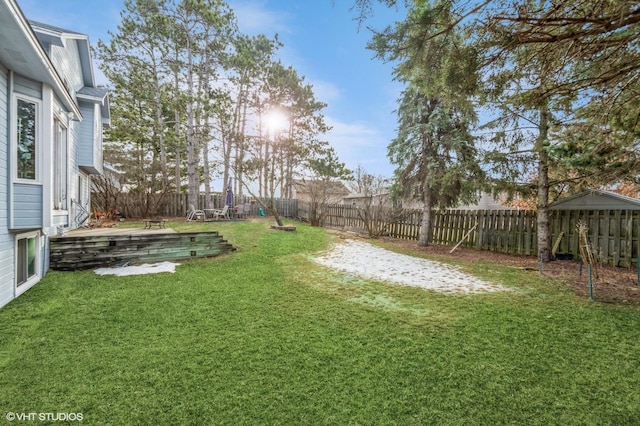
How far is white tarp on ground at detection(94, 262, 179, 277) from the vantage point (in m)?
5.65

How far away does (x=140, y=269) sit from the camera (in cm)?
598

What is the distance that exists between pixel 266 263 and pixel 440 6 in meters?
5.90

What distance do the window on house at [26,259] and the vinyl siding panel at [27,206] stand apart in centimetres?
39

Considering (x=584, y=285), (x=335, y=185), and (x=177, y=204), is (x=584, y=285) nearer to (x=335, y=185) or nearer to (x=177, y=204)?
(x=177, y=204)

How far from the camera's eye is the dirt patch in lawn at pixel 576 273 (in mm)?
4738

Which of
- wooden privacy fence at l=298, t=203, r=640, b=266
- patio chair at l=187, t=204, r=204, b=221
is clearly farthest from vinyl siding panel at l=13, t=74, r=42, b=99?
wooden privacy fence at l=298, t=203, r=640, b=266

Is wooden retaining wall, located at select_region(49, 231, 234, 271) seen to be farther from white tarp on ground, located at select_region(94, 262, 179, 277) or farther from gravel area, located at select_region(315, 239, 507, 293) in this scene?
gravel area, located at select_region(315, 239, 507, 293)

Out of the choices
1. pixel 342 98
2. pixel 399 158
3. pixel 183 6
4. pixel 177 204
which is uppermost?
pixel 183 6

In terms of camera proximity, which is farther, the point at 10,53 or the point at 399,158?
the point at 399,158

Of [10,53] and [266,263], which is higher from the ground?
[10,53]

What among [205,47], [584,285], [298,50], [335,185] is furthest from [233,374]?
[335,185]

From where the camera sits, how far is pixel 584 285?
5.26 m

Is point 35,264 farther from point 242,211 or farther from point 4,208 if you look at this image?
point 242,211

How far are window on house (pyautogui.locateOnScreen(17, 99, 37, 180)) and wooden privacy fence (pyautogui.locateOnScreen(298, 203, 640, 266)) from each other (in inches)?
424
